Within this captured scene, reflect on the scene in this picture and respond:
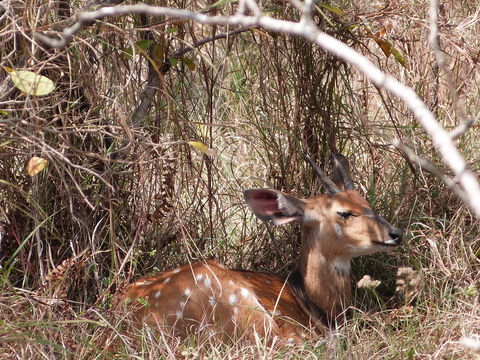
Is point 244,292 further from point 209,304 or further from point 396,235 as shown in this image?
point 396,235

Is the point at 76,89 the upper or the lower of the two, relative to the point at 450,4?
lower

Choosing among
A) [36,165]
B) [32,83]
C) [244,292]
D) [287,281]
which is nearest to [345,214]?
[287,281]

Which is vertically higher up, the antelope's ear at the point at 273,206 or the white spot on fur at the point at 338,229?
the antelope's ear at the point at 273,206

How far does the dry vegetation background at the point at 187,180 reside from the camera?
373 cm

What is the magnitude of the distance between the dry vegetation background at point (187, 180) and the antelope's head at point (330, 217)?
268 millimetres

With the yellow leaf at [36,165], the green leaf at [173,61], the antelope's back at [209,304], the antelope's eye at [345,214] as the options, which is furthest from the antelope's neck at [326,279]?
the yellow leaf at [36,165]

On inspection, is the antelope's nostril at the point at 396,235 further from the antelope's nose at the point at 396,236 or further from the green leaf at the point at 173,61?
the green leaf at the point at 173,61

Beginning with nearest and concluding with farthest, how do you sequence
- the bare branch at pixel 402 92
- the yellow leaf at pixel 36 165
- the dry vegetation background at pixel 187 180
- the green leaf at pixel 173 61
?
the bare branch at pixel 402 92, the yellow leaf at pixel 36 165, the dry vegetation background at pixel 187 180, the green leaf at pixel 173 61

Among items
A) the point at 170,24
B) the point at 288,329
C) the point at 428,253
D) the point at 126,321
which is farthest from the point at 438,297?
the point at 170,24

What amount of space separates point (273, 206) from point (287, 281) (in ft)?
1.35

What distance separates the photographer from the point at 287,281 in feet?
15.2

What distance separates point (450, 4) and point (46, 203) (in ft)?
8.54

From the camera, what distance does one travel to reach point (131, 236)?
14.8 ft

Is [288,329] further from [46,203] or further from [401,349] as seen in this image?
[46,203]
